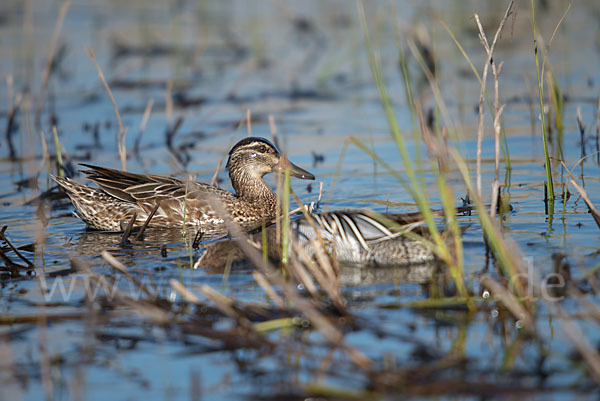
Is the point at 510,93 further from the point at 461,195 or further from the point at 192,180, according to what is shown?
the point at 192,180

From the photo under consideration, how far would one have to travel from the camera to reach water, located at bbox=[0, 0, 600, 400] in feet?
12.1

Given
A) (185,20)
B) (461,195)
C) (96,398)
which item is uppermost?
(185,20)

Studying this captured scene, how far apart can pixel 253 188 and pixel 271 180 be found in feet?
4.24

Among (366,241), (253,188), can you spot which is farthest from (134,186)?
(366,241)

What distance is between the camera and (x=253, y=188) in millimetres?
8023

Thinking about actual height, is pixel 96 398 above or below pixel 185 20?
below

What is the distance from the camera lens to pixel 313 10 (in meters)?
18.5

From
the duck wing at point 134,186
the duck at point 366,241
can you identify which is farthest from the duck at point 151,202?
the duck at point 366,241

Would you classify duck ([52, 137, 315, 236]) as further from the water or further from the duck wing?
the water

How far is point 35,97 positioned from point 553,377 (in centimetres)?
1031

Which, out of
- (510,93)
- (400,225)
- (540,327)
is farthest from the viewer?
(510,93)

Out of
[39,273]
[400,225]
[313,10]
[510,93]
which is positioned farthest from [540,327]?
[313,10]

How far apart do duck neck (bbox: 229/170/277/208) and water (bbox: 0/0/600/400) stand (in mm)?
427

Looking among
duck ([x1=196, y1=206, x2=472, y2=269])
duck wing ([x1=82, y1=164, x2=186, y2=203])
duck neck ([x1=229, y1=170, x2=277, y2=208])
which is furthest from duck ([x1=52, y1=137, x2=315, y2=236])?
duck ([x1=196, y1=206, x2=472, y2=269])
